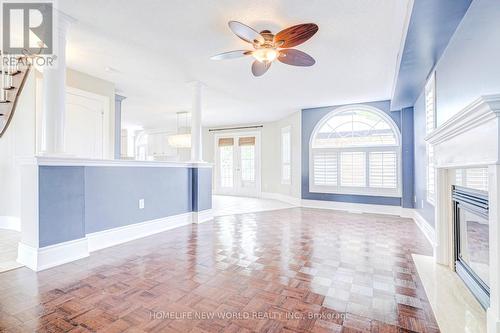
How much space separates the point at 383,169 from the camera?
17.1 feet

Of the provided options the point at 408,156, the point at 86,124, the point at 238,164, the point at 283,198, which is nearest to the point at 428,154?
the point at 408,156

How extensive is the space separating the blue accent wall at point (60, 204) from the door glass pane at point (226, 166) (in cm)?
618

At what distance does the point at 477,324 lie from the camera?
5.06 ft

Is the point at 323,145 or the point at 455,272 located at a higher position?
the point at 323,145

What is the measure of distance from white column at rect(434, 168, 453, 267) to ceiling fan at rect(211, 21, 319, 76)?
71.5 inches

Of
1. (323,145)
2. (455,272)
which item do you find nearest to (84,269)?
(455,272)

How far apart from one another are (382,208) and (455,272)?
306cm

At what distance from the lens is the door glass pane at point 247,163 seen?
8344 mm

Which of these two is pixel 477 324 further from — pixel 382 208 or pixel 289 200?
pixel 289 200

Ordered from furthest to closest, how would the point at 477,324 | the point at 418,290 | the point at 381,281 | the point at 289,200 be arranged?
the point at 289,200, the point at 381,281, the point at 418,290, the point at 477,324

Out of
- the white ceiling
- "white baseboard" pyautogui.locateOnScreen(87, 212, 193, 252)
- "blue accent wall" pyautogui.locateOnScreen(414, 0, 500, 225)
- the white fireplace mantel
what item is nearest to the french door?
the white ceiling

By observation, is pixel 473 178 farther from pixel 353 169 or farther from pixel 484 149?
pixel 353 169

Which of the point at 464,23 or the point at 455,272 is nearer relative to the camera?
the point at 464,23

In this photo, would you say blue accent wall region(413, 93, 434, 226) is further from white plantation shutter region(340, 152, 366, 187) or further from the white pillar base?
the white pillar base
